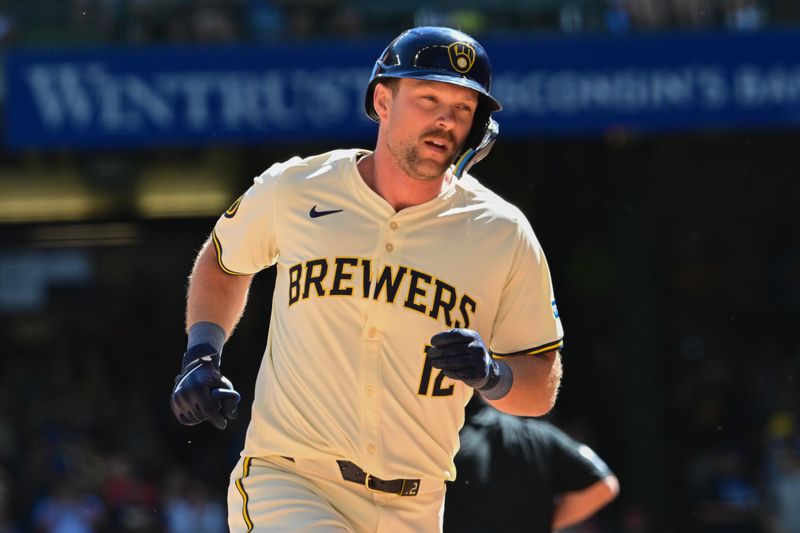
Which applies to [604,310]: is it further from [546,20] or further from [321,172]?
[321,172]

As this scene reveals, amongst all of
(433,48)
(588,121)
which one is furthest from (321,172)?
(588,121)

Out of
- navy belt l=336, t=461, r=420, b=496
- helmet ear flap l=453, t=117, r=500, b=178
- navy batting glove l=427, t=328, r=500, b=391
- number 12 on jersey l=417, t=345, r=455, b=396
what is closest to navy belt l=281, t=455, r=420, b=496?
navy belt l=336, t=461, r=420, b=496

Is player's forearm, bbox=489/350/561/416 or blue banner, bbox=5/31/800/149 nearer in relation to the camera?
player's forearm, bbox=489/350/561/416

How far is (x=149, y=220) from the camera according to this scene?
1414 centimetres

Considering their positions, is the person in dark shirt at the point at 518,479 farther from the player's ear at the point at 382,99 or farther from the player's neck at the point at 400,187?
the player's ear at the point at 382,99

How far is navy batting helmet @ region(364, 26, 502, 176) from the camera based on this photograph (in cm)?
342


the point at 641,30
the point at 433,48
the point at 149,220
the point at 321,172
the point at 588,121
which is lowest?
the point at 149,220

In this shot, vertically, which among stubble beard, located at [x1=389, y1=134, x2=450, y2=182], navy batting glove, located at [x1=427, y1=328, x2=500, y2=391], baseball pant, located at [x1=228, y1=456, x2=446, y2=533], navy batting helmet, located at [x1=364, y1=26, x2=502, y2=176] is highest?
navy batting helmet, located at [x1=364, y1=26, x2=502, y2=176]

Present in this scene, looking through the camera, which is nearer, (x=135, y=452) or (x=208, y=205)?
(x=135, y=452)

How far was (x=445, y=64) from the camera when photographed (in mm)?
3432

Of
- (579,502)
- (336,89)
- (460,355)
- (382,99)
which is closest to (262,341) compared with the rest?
Answer: (336,89)

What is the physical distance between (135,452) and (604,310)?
16.1ft

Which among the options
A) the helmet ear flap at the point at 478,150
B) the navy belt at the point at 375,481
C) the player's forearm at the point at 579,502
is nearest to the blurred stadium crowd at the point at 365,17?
the player's forearm at the point at 579,502

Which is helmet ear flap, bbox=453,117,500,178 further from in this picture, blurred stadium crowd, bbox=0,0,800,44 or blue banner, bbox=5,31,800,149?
blurred stadium crowd, bbox=0,0,800,44
